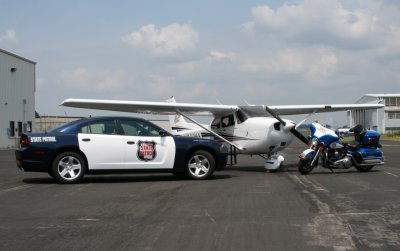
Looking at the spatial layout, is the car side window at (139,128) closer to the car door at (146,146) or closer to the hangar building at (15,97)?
the car door at (146,146)

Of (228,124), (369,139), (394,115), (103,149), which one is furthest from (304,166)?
(394,115)

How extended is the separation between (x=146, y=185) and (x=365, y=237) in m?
6.01

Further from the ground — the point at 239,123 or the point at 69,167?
the point at 239,123

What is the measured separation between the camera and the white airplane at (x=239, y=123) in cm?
1441

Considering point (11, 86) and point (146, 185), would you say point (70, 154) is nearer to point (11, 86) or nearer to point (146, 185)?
point (146, 185)

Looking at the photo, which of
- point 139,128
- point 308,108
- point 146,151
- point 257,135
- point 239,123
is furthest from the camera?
point 308,108

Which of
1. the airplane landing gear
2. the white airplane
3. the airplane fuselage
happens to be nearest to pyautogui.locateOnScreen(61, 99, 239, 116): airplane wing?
the white airplane

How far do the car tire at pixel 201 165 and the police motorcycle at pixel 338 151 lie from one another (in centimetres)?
262

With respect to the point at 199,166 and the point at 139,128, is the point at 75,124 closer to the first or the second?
the point at 139,128

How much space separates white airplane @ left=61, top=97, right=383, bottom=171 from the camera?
47.3ft

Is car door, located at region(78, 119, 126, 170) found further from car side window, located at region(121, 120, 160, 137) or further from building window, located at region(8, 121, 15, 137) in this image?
building window, located at region(8, 121, 15, 137)

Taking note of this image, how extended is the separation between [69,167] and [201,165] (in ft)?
9.65

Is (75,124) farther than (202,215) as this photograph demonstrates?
Yes

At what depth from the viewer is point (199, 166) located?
39.2ft
